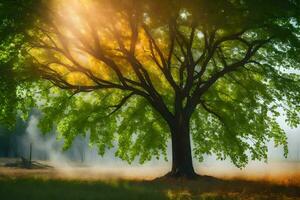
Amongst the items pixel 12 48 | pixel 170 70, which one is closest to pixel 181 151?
pixel 170 70

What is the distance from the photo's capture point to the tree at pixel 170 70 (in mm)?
21359

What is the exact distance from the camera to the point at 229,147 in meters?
29.3

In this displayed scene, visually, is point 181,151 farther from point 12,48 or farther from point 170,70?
point 12,48

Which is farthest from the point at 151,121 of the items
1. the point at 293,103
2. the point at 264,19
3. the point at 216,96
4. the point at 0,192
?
the point at 0,192

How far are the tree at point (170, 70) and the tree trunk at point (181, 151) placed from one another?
57 mm

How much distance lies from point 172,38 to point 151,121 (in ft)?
23.8

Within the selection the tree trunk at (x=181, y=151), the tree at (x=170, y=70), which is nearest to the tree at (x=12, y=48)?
the tree at (x=170, y=70)

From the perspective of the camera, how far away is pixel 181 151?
26.4 m

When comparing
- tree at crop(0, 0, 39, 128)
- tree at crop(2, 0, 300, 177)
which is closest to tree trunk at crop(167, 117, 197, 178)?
tree at crop(2, 0, 300, 177)

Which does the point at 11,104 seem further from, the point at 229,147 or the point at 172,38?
the point at 229,147

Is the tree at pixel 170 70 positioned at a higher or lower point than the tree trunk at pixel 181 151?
higher

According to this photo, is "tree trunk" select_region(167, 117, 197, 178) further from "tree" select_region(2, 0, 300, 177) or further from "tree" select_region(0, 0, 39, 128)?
"tree" select_region(0, 0, 39, 128)

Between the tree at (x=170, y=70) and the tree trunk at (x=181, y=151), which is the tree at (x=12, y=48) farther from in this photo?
the tree trunk at (x=181, y=151)

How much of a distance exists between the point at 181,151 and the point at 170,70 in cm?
479
